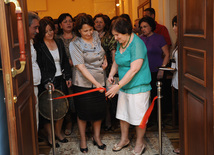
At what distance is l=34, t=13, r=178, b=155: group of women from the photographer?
10.6 feet

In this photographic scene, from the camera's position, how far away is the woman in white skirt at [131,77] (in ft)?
10.4

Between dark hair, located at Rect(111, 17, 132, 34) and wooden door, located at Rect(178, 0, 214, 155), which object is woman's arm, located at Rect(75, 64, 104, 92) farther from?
wooden door, located at Rect(178, 0, 214, 155)

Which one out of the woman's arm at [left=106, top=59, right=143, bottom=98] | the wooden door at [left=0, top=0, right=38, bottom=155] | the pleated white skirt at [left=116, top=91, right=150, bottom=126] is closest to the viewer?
the wooden door at [left=0, top=0, right=38, bottom=155]

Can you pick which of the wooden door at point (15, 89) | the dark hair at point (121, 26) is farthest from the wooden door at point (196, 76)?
the wooden door at point (15, 89)

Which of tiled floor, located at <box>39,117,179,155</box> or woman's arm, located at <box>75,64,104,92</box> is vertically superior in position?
woman's arm, located at <box>75,64,104,92</box>

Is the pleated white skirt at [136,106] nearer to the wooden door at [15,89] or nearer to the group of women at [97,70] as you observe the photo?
the group of women at [97,70]

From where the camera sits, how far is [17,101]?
208 cm

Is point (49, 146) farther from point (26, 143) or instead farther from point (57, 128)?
point (26, 143)

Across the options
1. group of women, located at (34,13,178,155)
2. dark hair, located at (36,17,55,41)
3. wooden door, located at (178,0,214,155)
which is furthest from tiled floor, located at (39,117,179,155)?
dark hair, located at (36,17,55,41)

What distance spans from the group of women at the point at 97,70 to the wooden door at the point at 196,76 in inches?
31.0

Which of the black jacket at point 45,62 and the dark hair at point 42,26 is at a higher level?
the dark hair at point 42,26

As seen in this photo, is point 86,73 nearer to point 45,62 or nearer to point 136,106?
point 45,62

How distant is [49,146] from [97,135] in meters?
0.65

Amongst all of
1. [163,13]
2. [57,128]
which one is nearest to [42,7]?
[163,13]
